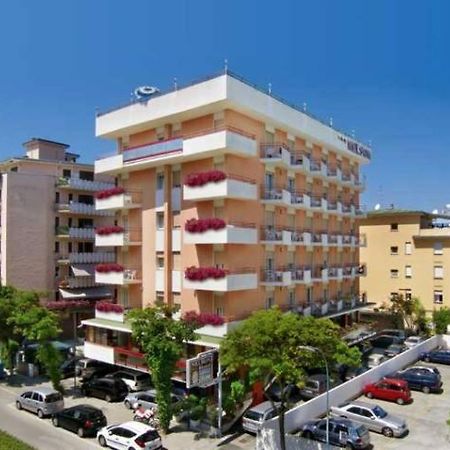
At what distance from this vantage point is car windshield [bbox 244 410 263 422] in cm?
2939

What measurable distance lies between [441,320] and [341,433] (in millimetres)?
33016

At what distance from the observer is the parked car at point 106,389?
1409 inches

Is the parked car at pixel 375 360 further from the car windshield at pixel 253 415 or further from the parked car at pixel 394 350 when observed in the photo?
the car windshield at pixel 253 415

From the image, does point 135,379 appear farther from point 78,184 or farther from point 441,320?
point 441,320

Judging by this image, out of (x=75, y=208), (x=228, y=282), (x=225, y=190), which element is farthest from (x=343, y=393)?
(x=75, y=208)

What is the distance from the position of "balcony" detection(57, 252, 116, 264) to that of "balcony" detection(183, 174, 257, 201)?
2620cm

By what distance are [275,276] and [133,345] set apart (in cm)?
1297

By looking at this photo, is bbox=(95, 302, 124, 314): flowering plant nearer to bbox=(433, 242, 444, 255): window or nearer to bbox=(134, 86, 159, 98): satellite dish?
bbox=(134, 86, 159, 98): satellite dish

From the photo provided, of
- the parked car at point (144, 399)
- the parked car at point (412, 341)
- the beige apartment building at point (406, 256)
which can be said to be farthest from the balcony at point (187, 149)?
the beige apartment building at point (406, 256)

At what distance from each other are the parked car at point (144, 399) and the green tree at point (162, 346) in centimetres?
214

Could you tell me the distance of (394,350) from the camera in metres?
48.5

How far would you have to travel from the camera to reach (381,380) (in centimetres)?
3791

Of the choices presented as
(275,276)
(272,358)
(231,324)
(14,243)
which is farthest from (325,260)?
(14,243)

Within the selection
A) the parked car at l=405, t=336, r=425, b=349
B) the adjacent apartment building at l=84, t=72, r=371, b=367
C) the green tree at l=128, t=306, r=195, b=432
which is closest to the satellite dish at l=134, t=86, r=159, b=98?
the adjacent apartment building at l=84, t=72, r=371, b=367
